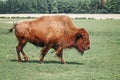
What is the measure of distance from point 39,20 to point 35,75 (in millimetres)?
3878

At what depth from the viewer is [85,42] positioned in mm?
16578

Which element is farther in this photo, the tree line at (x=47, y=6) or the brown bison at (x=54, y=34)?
the tree line at (x=47, y=6)

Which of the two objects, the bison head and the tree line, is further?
the tree line

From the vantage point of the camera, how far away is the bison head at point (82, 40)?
54.3ft

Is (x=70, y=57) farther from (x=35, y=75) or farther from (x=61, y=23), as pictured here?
(x=35, y=75)

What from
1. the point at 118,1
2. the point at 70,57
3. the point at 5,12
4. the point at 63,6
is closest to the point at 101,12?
the point at 118,1

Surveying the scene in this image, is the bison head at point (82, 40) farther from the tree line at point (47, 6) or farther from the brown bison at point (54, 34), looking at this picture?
the tree line at point (47, 6)

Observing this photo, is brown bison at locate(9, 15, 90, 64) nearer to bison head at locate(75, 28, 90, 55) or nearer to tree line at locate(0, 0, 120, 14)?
bison head at locate(75, 28, 90, 55)

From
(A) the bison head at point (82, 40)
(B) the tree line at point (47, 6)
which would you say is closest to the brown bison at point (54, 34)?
(A) the bison head at point (82, 40)

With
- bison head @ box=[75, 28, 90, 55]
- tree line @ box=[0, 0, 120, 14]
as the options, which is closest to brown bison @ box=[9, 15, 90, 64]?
bison head @ box=[75, 28, 90, 55]

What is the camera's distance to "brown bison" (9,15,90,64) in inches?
653

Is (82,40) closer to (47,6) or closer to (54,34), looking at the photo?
(54,34)

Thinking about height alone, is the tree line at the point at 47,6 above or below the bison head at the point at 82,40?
below

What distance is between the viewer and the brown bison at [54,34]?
54.4ft
